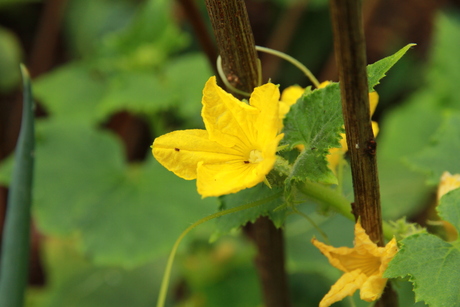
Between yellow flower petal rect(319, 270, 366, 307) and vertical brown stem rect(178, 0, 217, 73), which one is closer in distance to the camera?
yellow flower petal rect(319, 270, 366, 307)

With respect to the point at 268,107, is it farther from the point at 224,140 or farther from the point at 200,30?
the point at 200,30

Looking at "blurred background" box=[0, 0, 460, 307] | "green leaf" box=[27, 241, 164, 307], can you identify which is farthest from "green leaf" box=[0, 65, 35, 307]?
"green leaf" box=[27, 241, 164, 307]

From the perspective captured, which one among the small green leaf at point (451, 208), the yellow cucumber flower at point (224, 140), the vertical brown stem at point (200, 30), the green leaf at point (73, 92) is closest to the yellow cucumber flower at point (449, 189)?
the small green leaf at point (451, 208)

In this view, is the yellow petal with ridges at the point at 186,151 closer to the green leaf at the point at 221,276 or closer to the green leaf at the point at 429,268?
the green leaf at the point at 429,268

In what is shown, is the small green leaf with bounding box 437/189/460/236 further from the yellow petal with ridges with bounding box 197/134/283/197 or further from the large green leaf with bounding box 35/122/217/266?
the large green leaf with bounding box 35/122/217/266

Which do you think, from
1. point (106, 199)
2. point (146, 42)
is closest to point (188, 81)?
point (146, 42)

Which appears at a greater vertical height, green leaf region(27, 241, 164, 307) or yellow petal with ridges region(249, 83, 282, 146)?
yellow petal with ridges region(249, 83, 282, 146)
